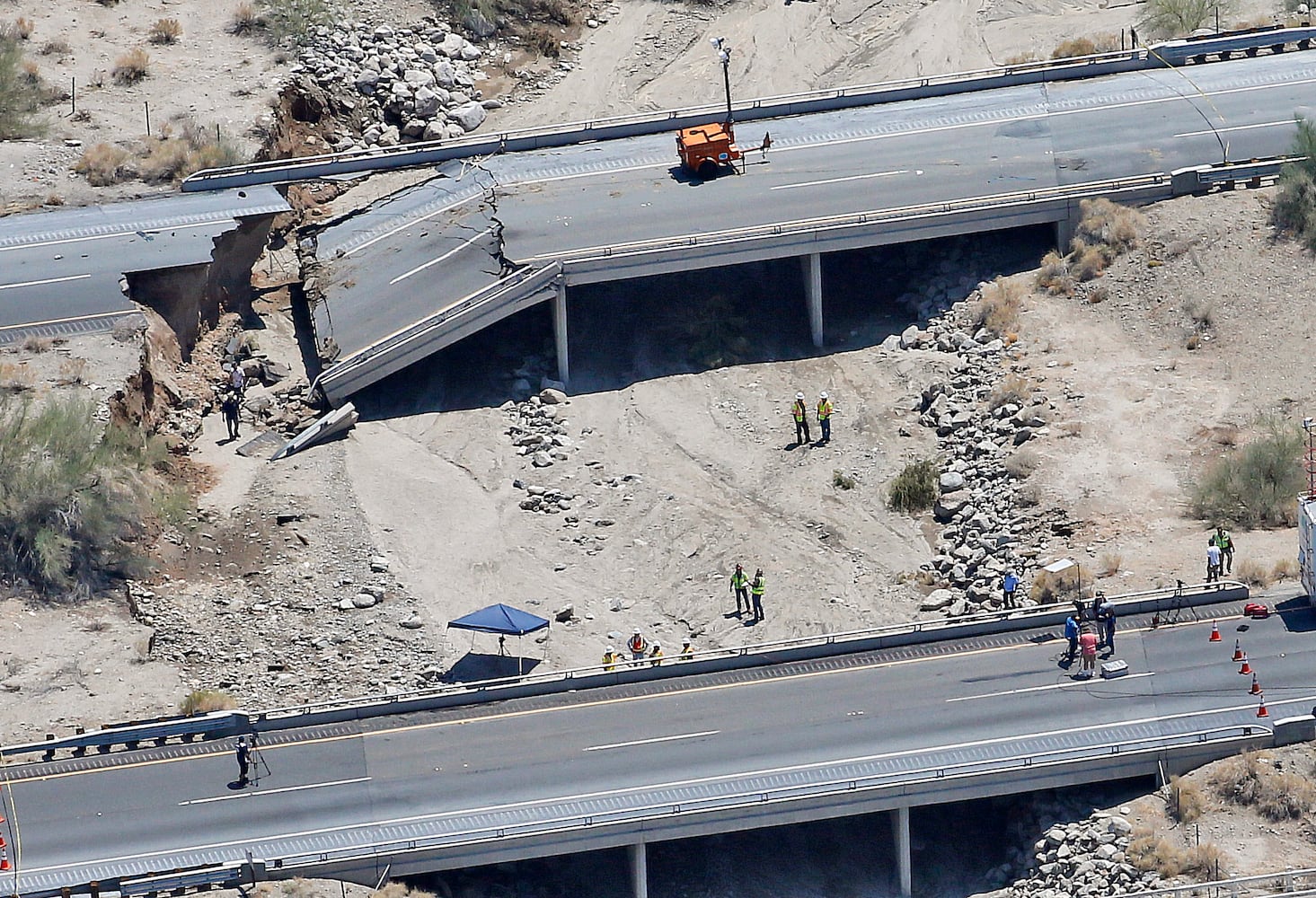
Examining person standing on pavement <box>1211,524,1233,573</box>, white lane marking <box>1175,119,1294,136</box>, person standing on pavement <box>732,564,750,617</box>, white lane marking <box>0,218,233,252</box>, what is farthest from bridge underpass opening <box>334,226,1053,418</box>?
person standing on pavement <box>1211,524,1233,573</box>

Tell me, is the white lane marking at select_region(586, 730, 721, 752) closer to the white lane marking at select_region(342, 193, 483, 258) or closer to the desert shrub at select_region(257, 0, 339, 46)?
the white lane marking at select_region(342, 193, 483, 258)

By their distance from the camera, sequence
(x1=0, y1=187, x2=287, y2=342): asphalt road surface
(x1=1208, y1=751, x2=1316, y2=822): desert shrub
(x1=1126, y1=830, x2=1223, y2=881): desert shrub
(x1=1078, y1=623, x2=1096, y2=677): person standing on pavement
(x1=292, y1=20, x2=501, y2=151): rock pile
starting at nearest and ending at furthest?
(x1=1126, y1=830, x2=1223, y2=881): desert shrub, (x1=1208, y1=751, x2=1316, y2=822): desert shrub, (x1=1078, y1=623, x2=1096, y2=677): person standing on pavement, (x1=0, y1=187, x2=287, y2=342): asphalt road surface, (x1=292, y1=20, x2=501, y2=151): rock pile

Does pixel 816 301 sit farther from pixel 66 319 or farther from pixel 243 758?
pixel 243 758

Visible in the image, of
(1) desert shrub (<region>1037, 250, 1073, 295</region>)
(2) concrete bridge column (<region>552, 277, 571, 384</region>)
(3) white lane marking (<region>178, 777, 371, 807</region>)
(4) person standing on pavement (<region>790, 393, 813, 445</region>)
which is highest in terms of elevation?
(1) desert shrub (<region>1037, 250, 1073, 295</region>)

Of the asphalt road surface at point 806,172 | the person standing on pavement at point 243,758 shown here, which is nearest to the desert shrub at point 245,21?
the asphalt road surface at point 806,172

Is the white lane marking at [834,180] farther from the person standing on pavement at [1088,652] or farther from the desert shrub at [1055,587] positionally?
the person standing on pavement at [1088,652]

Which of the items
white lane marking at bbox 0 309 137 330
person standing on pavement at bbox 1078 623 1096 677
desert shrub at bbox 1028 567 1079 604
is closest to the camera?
person standing on pavement at bbox 1078 623 1096 677

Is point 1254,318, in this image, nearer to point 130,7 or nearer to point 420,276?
point 420,276

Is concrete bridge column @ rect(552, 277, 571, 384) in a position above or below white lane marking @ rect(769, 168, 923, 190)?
below
